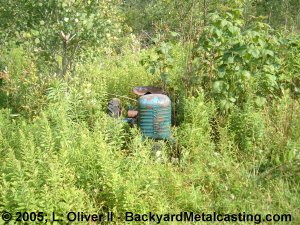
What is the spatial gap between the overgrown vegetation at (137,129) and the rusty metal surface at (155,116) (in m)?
0.15

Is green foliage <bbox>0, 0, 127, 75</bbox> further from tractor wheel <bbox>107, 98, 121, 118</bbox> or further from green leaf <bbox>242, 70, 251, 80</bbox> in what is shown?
green leaf <bbox>242, 70, 251, 80</bbox>

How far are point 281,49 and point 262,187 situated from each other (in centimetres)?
304

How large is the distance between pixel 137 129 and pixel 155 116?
1.24 ft

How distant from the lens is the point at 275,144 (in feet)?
16.6

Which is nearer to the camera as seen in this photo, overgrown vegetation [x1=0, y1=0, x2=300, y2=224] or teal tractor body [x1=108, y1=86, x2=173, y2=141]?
overgrown vegetation [x1=0, y1=0, x2=300, y2=224]

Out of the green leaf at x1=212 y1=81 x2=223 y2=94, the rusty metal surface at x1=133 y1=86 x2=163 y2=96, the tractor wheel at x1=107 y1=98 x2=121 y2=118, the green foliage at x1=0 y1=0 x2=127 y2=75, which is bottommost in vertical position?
the tractor wheel at x1=107 y1=98 x2=121 y2=118

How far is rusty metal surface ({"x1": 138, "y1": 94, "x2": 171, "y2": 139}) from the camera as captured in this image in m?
5.25

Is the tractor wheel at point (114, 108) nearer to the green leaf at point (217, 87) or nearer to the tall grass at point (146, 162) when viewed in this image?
the tall grass at point (146, 162)

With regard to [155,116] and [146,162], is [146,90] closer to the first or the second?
[155,116]

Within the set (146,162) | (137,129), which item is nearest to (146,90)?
(137,129)

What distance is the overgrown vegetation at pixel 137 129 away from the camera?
3945 mm

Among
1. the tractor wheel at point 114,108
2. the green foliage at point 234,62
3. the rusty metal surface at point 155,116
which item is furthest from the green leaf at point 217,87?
the tractor wheel at point 114,108

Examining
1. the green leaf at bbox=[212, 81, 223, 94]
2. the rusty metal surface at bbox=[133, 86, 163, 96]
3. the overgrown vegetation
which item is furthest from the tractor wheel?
the green leaf at bbox=[212, 81, 223, 94]

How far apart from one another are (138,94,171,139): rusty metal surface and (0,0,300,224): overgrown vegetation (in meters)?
0.15
